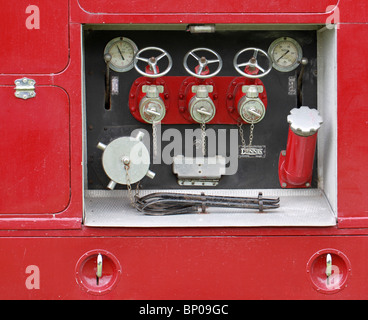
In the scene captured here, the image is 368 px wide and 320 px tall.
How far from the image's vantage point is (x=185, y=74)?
3.10m

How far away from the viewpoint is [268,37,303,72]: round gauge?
10.0 feet

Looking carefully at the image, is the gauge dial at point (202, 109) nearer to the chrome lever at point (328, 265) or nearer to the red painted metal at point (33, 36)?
the red painted metal at point (33, 36)

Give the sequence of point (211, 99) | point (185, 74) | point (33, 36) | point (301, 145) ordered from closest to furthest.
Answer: point (33, 36) → point (301, 145) → point (211, 99) → point (185, 74)

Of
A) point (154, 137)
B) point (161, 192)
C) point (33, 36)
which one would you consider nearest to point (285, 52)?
point (154, 137)

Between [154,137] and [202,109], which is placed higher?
[202,109]

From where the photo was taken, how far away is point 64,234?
271 centimetres

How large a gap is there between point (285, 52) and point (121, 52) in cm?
75

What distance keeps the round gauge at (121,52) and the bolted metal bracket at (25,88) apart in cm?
48

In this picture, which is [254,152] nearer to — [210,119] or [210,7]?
[210,119]

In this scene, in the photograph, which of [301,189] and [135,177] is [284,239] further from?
[135,177]

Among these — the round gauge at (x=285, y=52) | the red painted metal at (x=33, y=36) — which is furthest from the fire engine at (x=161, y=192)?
the round gauge at (x=285, y=52)

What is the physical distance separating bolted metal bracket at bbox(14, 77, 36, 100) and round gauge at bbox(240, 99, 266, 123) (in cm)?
90
